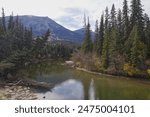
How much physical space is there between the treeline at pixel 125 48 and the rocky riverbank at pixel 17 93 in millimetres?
25116

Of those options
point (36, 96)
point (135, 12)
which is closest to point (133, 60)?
point (135, 12)

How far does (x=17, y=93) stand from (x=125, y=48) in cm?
3155

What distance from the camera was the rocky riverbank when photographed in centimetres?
3378

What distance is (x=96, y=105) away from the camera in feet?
44.1

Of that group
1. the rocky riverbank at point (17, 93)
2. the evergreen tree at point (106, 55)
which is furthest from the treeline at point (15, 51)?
the evergreen tree at point (106, 55)

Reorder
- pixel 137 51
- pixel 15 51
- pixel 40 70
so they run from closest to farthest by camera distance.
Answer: pixel 15 51, pixel 137 51, pixel 40 70

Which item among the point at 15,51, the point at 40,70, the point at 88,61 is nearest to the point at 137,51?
the point at 88,61

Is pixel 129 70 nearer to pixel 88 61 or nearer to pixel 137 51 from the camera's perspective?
pixel 137 51

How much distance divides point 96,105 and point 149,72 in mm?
43530

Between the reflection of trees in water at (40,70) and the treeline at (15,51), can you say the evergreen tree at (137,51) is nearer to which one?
the treeline at (15,51)

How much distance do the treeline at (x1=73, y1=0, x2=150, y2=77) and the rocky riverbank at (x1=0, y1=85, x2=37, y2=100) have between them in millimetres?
25116

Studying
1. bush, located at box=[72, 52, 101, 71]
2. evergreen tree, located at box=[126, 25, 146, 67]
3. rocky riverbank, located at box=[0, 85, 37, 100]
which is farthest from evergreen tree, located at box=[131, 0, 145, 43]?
rocky riverbank, located at box=[0, 85, 37, 100]

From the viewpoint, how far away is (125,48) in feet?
203

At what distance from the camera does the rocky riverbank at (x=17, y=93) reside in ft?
111
